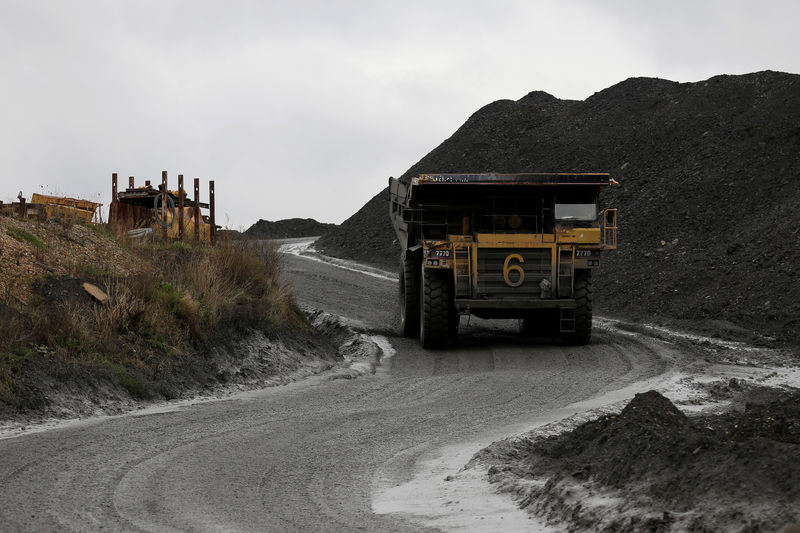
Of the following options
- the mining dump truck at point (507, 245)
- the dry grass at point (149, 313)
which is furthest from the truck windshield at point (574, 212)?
the dry grass at point (149, 313)

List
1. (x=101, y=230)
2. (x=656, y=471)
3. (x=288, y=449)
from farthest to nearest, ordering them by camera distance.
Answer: (x=101, y=230), (x=288, y=449), (x=656, y=471)

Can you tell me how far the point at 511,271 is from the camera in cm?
1708

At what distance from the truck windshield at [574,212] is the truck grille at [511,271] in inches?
35.4

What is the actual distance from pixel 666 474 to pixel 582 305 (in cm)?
1185

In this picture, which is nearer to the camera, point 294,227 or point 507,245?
point 507,245

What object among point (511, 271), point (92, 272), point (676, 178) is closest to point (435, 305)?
point (511, 271)

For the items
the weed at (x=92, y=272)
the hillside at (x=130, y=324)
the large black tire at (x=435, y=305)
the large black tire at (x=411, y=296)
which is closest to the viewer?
the hillside at (x=130, y=324)

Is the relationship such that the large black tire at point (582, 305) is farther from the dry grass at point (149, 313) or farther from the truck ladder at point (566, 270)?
the dry grass at point (149, 313)

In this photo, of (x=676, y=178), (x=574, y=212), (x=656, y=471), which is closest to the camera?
(x=656, y=471)

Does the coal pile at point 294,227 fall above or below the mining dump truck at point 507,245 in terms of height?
above

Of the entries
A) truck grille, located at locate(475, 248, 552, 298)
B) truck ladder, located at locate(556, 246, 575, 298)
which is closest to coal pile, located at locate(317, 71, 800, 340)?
truck ladder, located at locate(556, 246, 575, 298)

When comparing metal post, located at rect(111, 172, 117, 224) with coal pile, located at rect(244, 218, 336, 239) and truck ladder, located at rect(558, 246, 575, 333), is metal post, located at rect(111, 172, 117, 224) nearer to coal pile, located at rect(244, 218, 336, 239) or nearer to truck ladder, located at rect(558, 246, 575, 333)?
truck ladder, located at rect(558, 246, 575, 333)

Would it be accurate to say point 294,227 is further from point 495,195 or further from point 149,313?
point 149,313

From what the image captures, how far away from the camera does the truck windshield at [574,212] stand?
17.7 meters
